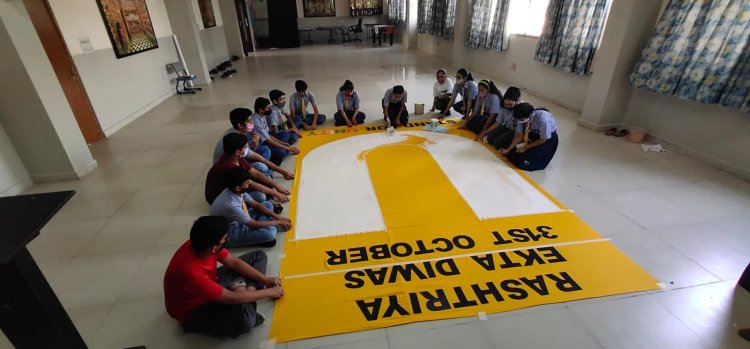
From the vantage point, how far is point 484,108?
15.8 ft

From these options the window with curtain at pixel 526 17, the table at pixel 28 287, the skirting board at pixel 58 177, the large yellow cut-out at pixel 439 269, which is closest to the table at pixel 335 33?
the window with curtain at pixel 526 17

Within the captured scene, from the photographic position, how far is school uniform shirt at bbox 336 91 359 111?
5.25m

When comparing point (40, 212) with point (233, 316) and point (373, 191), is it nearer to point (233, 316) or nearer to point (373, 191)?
point (233, 316)

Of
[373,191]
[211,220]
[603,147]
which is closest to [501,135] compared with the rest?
[603,147]

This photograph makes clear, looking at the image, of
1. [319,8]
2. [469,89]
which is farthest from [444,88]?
[319,8]

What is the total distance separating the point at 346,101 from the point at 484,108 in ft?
6.65

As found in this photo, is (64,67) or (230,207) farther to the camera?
(64,67)

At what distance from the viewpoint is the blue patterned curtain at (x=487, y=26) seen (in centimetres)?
766

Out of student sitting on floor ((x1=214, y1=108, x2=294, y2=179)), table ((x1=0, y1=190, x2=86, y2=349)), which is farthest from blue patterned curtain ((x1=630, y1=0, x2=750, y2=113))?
table ((x1=0, y1=190, x2=86, y2=349))

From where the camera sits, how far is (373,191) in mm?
3523

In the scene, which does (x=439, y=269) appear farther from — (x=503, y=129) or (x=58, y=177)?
(x=58, y=177)

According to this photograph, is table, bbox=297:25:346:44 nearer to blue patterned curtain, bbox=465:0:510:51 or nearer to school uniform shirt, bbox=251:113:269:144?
blue patterned curtain, bbox=465:0:510:51

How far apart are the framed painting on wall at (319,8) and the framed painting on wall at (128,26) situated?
10.8 m

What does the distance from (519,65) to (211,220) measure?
291 inches
